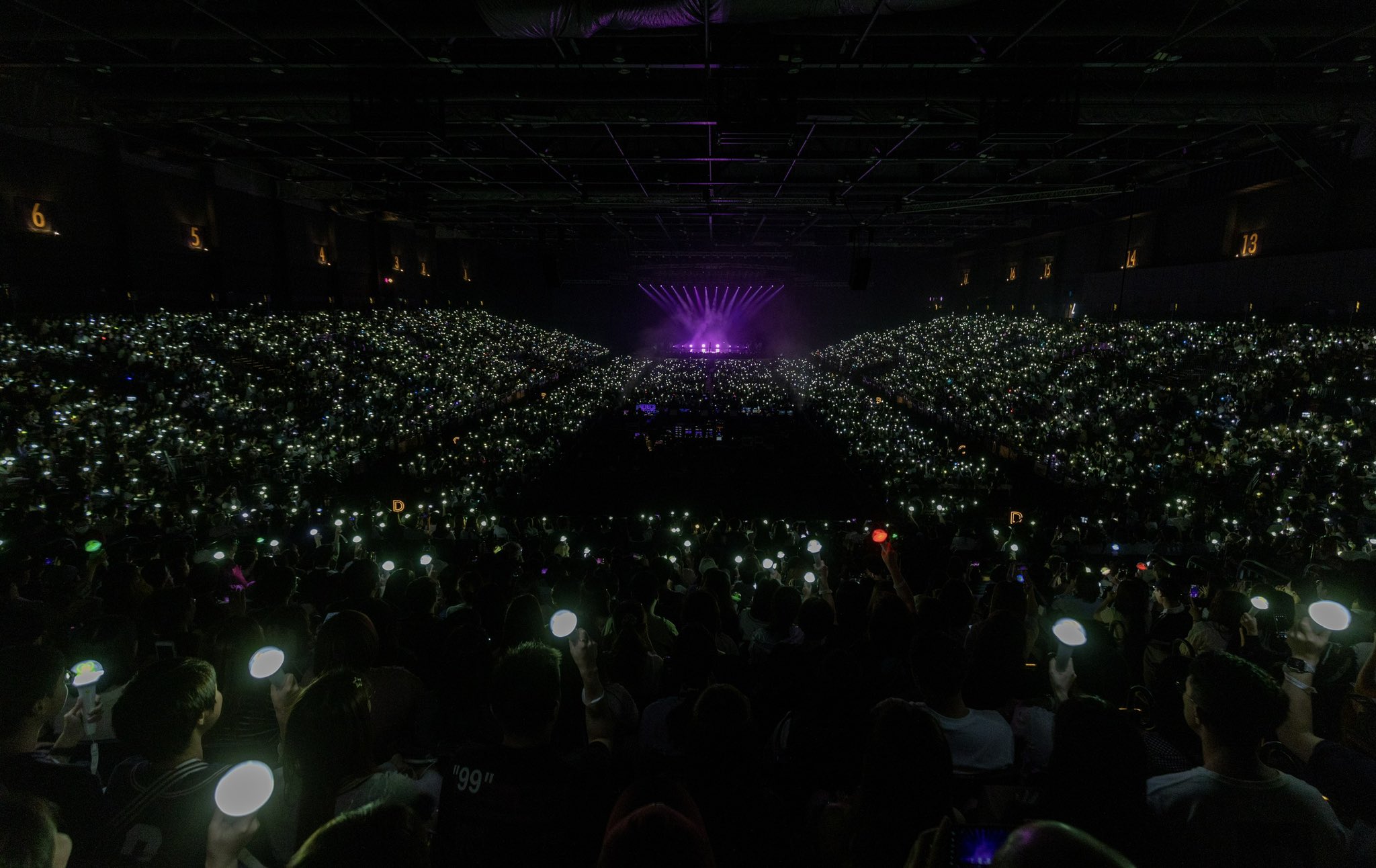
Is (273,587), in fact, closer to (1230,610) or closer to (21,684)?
(21,684)

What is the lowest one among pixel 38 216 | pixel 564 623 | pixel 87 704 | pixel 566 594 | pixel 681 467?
pixel 681 467

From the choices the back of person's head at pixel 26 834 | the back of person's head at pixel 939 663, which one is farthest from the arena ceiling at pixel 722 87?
the back of person's head at pixel 26 834

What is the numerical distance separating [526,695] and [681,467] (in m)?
16.8

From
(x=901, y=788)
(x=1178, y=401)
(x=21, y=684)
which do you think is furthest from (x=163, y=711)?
(x=1178, y=401)

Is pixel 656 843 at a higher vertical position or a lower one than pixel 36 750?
higher

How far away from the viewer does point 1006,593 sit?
409 cm

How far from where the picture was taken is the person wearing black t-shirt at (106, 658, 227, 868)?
1880mm

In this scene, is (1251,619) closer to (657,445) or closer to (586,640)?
(586,640)

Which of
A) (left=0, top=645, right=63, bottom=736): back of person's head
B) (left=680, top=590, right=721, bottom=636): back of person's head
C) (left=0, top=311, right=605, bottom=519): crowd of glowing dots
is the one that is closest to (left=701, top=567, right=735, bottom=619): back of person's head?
(left=680, top=590, right=721, bottom=636): back of person's head

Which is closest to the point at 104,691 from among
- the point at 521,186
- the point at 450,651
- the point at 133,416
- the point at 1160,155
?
the point at 450,651

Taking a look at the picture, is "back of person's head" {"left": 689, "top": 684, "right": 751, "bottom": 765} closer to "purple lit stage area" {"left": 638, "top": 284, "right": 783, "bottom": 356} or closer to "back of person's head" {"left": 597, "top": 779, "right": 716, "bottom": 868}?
"back of person's head" {"left": 597, "top": 779, "right": 716, "bottom": 868}

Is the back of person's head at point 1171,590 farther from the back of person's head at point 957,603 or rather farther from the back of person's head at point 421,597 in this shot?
the back of person's head at point 421,597

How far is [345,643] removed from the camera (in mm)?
2928

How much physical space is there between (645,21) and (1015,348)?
71.3ft
